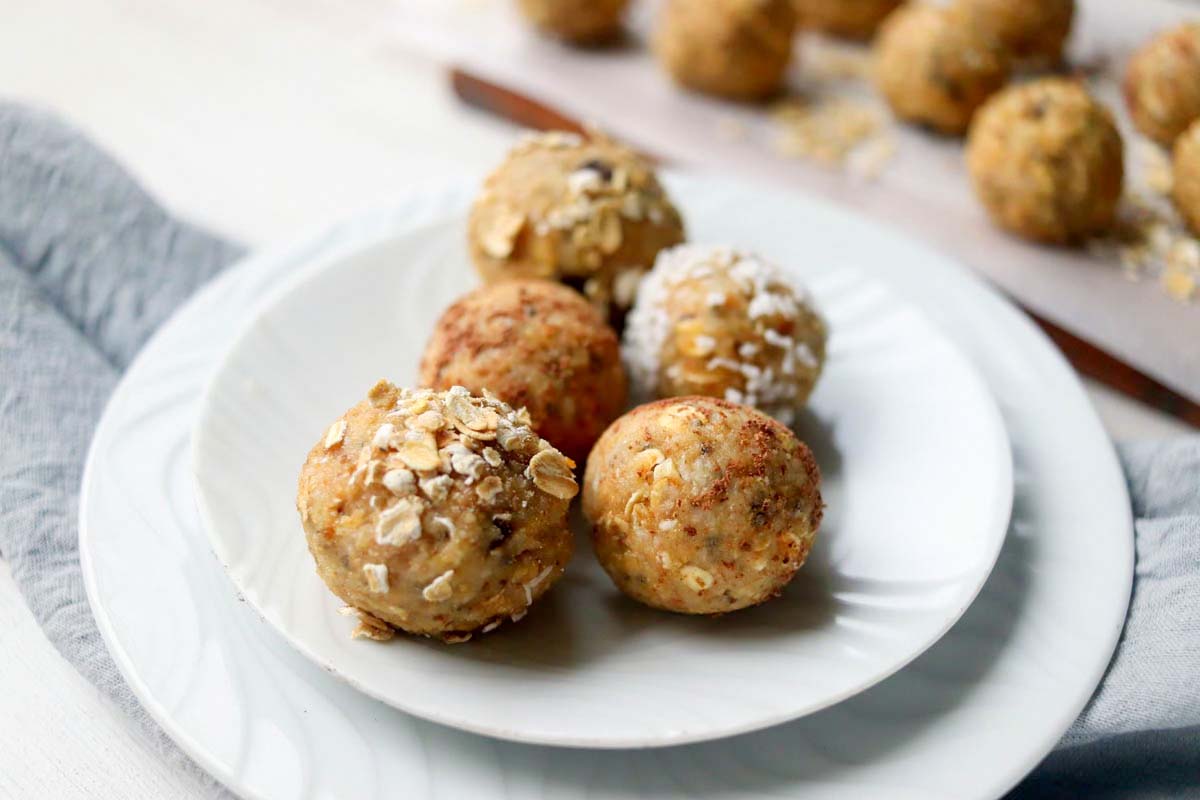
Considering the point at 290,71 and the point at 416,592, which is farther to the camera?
the point at 290,71

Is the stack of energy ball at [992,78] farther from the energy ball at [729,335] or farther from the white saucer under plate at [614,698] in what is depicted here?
the energy ball at [729,335]

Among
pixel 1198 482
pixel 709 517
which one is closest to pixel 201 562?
pixel 709 517

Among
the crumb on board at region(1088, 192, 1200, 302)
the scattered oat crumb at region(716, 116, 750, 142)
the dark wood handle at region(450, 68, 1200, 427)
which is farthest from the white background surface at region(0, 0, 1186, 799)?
the scattered oat crumb at region(716, 116, 750, 142)

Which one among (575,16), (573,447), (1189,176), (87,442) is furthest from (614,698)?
(575,16)

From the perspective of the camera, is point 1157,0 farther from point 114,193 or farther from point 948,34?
point 114,193

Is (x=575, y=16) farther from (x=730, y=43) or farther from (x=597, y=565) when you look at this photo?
(x=597, y=565)
